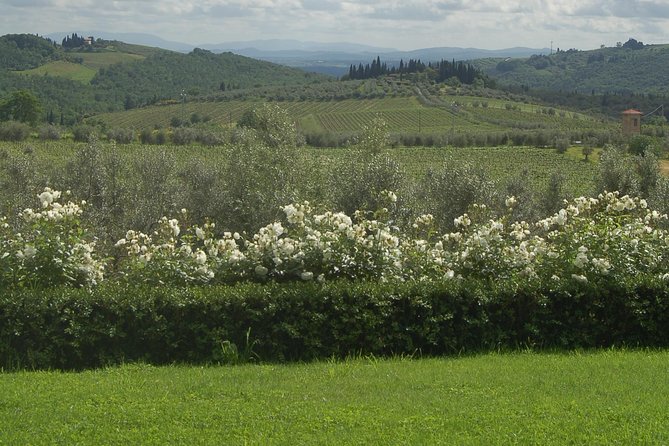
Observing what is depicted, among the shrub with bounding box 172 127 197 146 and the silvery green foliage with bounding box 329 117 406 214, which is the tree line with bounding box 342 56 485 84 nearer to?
the shrub with bounding box 172 127 197 146

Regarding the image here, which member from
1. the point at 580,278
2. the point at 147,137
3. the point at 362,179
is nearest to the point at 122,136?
the point at 147,137

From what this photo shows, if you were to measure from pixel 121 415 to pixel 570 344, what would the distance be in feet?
17.6

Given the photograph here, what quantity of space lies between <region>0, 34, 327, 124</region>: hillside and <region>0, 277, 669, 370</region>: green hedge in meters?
95.2

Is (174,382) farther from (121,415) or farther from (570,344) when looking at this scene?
(570,344)

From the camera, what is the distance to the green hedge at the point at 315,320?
7.53m

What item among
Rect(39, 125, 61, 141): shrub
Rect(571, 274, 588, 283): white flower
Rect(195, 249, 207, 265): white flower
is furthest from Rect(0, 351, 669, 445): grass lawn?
Rect(39, 125, 61, 141): shrub

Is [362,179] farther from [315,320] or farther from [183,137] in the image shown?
[183,137]

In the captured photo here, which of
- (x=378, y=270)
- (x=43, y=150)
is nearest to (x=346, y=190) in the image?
(x=378, y=270)

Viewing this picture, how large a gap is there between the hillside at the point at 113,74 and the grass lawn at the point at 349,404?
318ft

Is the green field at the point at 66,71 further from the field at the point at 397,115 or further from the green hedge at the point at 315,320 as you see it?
the green hedge at the point at 315,320

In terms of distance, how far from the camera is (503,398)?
576cm

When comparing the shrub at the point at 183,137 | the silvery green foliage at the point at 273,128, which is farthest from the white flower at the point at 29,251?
the shrub at the point at 183,137

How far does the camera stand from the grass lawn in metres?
4.97

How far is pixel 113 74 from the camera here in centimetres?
13825
